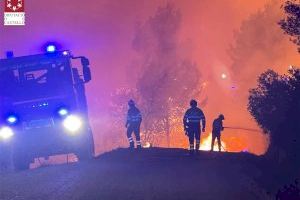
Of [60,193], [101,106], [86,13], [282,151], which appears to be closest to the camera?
[60,193]

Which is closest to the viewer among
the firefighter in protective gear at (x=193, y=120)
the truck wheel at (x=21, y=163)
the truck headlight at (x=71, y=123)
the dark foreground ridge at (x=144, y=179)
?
the dark foreground ridge at (x=144, y=179)

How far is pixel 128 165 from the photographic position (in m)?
13.5

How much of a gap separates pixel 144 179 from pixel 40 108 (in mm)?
5079

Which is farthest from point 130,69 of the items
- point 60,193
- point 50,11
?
point 60,193

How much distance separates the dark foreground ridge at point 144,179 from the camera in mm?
9516

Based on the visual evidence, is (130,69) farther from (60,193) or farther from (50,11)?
(60,193)

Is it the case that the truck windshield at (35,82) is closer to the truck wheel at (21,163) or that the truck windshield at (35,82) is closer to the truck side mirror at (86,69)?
the truck side mirror at (86,69)

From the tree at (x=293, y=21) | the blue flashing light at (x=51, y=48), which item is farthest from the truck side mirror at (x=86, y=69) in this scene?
the tree at (x=293, y=21)

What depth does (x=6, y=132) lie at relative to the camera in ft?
48.3

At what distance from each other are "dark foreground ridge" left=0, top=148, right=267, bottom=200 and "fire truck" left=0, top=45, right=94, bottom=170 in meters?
1.07

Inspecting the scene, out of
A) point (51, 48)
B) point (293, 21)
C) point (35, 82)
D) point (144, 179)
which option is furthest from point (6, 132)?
point (293, 21)

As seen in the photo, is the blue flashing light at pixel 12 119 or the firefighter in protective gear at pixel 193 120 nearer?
the blue flashing light at pixel 12 119

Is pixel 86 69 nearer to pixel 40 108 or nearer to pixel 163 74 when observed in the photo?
pixel 40 108

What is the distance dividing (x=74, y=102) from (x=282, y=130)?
20.9 feet
